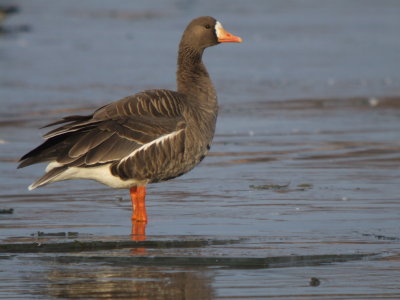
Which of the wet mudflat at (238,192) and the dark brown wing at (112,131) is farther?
the dark brown wing at (112,131)

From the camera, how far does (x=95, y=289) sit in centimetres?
566

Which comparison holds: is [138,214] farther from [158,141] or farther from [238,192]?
[238,192]

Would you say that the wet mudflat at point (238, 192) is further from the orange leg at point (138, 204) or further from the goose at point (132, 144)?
the goose at point (132, 144)

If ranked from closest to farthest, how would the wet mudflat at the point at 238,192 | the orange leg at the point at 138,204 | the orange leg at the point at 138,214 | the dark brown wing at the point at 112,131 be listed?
the wet mudflat at the point at 238,192
the orange leg at the point at 138,214
the dark brown wing at the point at 112,131
the orange leg at the point at 138,204

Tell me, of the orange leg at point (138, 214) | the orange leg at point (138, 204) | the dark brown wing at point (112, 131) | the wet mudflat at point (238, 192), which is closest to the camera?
the wet mudflat at point (238, 192)

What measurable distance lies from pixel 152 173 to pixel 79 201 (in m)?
1.03

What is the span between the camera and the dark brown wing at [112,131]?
24.7 ft

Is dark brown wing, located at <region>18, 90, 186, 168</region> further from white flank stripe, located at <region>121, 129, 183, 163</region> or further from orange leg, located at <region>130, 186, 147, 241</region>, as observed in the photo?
orange leg, located at <region>130, 186, 147, 241</region>

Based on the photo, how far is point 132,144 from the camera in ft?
25.6

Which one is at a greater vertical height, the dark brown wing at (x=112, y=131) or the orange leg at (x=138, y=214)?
the dark brown wing at (x=112, y=131)

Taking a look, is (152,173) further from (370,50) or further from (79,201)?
(370,50)

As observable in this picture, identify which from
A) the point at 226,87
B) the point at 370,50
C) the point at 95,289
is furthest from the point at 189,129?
the point at 370,50

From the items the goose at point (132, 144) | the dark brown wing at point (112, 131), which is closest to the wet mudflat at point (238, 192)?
the goose at point (132, 144)

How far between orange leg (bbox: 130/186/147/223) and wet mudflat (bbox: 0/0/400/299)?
0.11 metres
